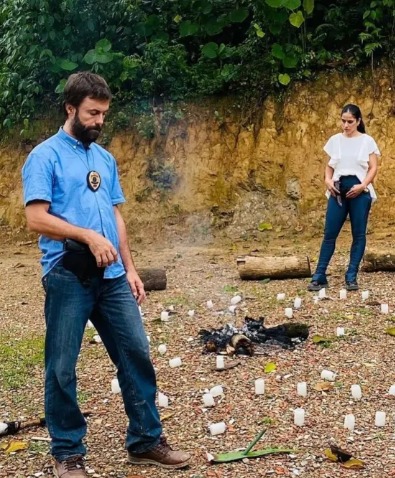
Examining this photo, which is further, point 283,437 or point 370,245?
point 370,245

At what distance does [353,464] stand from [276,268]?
5.02 m

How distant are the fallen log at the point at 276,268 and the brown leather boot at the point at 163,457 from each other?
501 centimetres

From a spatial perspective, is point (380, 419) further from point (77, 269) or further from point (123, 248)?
point (77, 269)

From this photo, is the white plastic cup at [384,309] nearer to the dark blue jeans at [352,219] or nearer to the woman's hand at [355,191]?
the dark blue jeans at [352,219]

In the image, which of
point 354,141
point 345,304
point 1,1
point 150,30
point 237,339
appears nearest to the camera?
point 237,339

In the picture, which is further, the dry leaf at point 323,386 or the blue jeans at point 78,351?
the dry leaf at point 323,386

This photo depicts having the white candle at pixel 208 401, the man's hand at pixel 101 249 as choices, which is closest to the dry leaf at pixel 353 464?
the white candle at pixel 208 401

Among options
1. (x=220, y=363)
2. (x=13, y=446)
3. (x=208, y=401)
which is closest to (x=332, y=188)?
(x=220, y=363)

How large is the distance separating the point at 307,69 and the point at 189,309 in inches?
233

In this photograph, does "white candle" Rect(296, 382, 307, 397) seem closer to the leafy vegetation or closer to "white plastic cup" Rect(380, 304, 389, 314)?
"white plastic cup" Rect(380, 304, 389, 314)

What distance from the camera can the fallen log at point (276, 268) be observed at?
920 centimetres

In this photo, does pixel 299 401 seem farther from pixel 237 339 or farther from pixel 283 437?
pixel 237 339

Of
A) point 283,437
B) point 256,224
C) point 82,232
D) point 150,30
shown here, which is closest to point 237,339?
point 283,437

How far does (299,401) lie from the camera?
5230 millimetres
